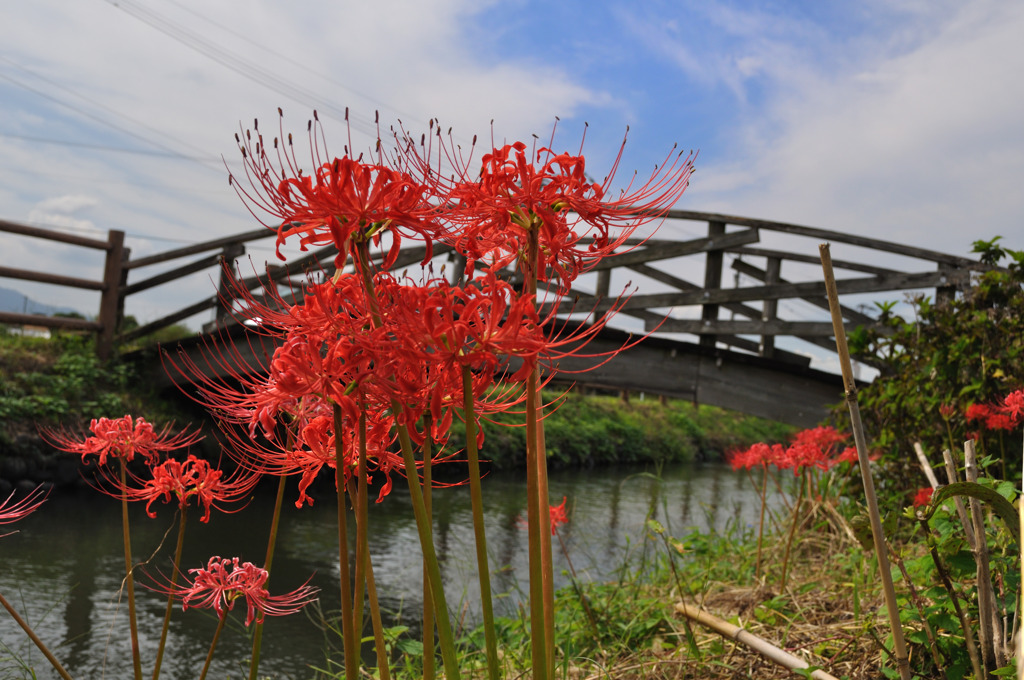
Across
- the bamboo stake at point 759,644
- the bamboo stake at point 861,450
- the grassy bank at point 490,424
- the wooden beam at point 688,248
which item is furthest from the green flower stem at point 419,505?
the wooden beam at point 688,248

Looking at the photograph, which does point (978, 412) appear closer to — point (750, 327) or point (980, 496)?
point (980, 496)

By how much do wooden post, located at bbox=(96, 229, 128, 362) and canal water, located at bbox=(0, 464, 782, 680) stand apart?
2884 mm

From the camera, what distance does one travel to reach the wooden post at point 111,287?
10.5 meters

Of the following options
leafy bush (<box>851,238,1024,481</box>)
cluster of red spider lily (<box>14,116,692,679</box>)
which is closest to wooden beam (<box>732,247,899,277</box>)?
leafy bush (<box>851,238,1024,481</box>)

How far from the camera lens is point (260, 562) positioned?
6117 mm

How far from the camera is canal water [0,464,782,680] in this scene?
13.6ft

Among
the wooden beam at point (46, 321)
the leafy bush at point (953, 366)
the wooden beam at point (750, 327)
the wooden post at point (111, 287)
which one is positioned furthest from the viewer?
the wooden post at point (111, 287)

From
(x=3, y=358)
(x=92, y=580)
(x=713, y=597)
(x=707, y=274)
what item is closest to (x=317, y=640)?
(x=92, y=580)

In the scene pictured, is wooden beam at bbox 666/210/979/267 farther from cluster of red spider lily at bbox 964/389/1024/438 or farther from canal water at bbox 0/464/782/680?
cluster of red spider lily at bbox 964/389/1024/438

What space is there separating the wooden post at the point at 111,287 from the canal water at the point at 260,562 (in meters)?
2.88

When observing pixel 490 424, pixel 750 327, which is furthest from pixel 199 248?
pixel 750 327

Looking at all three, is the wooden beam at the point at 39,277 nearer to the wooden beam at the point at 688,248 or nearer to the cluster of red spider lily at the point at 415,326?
the wooden beam at the point at 688,248

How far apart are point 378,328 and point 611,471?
14.0 metres

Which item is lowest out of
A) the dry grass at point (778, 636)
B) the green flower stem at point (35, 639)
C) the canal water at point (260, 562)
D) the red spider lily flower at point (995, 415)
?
the canal water at point (260, 562)
